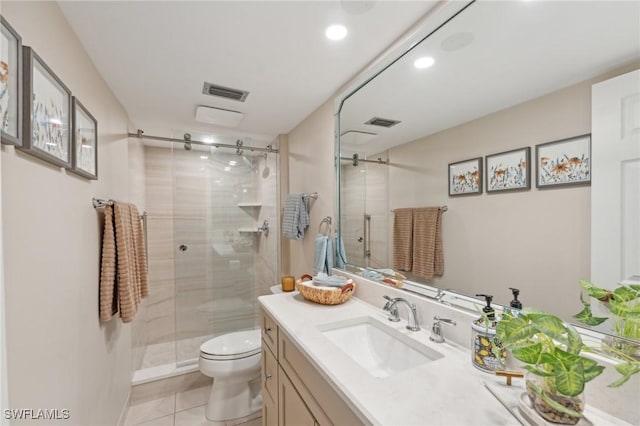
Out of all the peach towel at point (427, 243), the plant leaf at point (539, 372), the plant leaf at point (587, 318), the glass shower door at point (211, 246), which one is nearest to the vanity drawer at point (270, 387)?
the peach towel at point (427, 243)

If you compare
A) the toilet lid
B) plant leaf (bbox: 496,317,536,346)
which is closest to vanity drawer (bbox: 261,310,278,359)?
the toilet lid

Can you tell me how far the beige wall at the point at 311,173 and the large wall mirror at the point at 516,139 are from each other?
0.64 meters

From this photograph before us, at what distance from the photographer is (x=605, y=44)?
2.39ft

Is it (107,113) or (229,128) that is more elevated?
(229,128)

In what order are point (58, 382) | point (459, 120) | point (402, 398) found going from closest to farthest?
point (402, 398), point (58, 382), point (459, 120)

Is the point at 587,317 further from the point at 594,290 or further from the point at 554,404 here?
the point at 554,404

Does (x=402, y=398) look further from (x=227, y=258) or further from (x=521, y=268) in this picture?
(x=227, y=258)

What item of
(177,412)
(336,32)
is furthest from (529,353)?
(177,412)

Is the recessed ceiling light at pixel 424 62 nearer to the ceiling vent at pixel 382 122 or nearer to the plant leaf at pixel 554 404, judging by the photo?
the ceiling vent at pixel 382 122

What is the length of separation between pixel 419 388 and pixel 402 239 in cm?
79

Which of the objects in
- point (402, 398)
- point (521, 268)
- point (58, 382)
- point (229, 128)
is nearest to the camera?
point (402, 398)

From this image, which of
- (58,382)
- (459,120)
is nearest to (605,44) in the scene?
(459,120)

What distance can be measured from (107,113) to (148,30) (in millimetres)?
787

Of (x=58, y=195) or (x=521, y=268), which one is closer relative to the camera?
(x=521, y=268)
